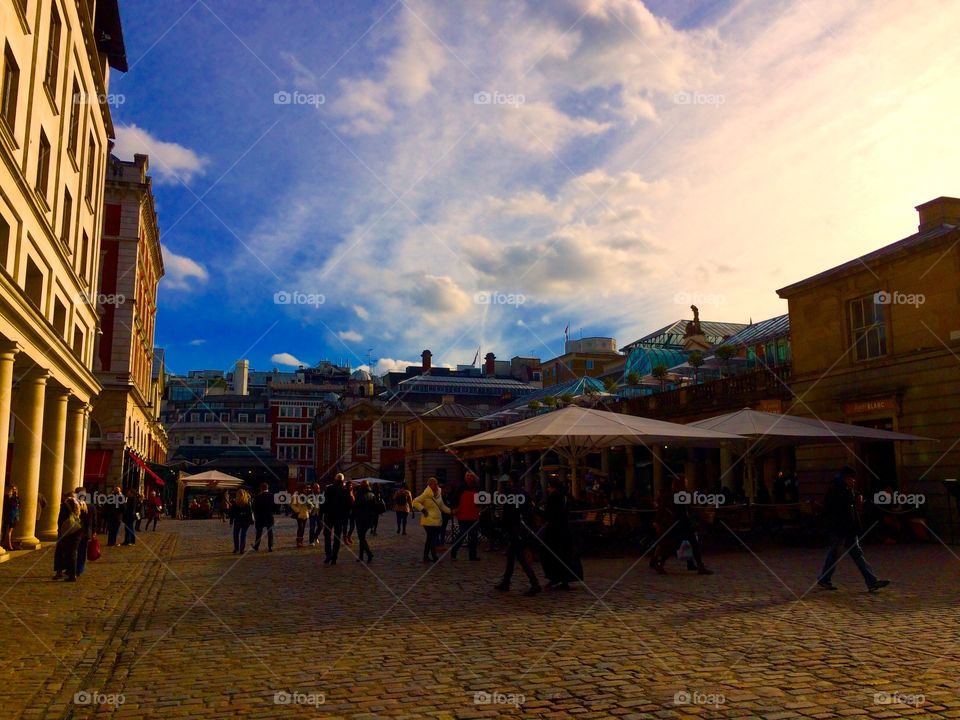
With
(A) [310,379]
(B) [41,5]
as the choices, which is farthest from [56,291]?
(A) [310,379]

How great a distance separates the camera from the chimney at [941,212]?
25406 mm

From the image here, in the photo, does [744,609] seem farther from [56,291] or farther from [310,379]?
[310,379]

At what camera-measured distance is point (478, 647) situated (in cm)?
792

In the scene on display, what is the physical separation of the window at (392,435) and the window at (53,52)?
211 ft

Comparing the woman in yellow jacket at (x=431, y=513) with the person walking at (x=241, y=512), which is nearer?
the woman in yellow jacket at (x=431, y=513)

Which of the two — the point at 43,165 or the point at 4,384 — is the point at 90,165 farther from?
the point at 4,384

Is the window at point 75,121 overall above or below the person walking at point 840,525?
above

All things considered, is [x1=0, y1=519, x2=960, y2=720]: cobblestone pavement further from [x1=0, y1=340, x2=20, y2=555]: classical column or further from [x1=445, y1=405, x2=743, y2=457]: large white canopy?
[x1=445, y1=405, x2=743, y2=457]: large white canopy

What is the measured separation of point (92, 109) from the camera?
83.8ft

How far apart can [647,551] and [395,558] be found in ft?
18.2

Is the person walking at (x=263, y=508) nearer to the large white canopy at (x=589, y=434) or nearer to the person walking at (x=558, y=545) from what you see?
the large white canopy at (x=589, y=434)

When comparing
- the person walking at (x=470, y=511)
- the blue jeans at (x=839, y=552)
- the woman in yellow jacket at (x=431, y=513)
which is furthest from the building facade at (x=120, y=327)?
the blue jeans at (x=839, y=552)

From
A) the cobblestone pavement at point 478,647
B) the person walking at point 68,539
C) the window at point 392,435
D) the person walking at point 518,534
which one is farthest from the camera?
the window at point 392,435

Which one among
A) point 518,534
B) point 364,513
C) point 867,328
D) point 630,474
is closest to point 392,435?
point 630,474
